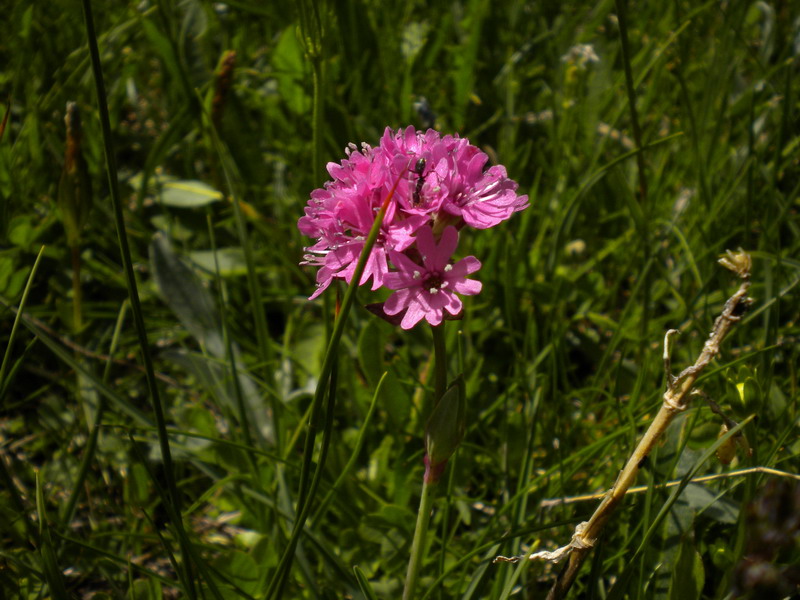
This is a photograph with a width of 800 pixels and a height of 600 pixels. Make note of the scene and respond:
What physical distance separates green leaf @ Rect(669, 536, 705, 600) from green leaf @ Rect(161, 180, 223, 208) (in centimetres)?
181

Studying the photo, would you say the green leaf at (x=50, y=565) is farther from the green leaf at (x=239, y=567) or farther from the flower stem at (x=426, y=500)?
the flower stem at (x=426, y=500)

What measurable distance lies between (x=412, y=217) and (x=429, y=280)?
10 centimetres

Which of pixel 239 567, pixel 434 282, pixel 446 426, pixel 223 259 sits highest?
pixel 434 282

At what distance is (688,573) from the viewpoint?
1.17m

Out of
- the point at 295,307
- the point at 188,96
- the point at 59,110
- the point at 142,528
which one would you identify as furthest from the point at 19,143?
the point at 142,528

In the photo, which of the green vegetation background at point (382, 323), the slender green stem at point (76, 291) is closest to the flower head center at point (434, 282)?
the green vegetation background at point (382, 323)

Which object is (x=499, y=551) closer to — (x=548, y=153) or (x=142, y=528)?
(x=142, y=528)

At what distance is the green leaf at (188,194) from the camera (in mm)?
2443

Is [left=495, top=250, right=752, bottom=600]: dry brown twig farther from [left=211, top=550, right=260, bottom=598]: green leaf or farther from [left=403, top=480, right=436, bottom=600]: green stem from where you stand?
[left=211, top=550, right=260, bottom=598]: green leaf

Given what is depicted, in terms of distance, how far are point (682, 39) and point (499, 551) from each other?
236cm

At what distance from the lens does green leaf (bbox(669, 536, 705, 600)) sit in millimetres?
1167

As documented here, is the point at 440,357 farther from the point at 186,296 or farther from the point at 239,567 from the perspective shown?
the point at 186,296

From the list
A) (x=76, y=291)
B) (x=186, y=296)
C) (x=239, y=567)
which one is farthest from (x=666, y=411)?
(x=76, y=291)

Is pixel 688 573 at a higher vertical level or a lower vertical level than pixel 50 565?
lower
